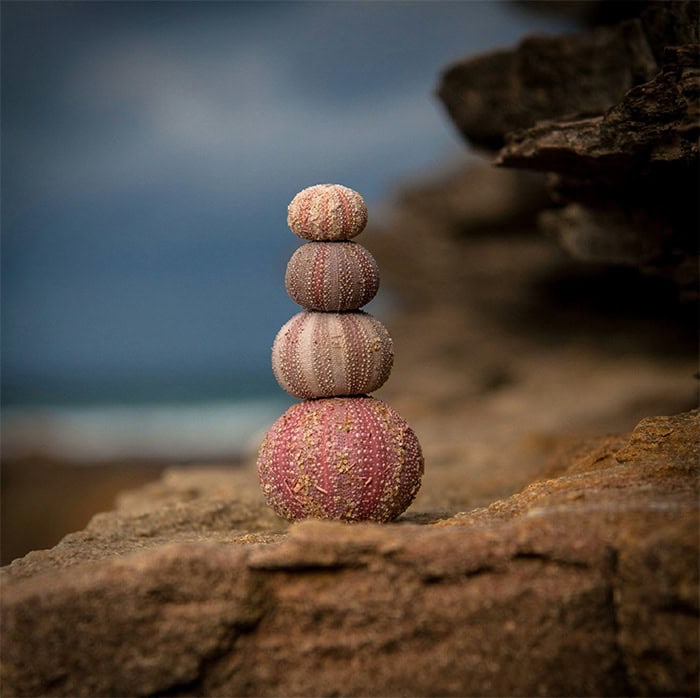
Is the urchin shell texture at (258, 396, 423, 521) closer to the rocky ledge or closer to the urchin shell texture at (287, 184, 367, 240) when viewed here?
the rocky ledge

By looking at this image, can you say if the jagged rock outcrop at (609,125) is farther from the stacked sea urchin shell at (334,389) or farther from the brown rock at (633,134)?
the stacked sea urchin shell at (334,389)

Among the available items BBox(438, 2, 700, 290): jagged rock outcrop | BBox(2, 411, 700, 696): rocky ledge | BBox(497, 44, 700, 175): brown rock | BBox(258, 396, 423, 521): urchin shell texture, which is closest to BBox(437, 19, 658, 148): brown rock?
BBox(438, 2, 700, 290): jagged rock outcrop

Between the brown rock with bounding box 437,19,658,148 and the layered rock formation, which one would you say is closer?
the layered rock formation

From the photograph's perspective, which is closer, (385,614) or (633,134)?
(385,614)

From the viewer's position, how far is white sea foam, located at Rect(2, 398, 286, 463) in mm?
24422

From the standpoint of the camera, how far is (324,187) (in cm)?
462

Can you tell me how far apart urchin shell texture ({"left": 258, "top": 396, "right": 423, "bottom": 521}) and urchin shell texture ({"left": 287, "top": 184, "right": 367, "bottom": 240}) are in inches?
37.0

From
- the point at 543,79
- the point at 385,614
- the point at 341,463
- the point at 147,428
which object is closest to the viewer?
the point at 385,614

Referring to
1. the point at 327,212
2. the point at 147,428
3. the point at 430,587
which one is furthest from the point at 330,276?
the point at 147,428

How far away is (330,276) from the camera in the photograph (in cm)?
449

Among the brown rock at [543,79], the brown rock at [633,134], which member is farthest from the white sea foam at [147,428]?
the brown rock at [633,134]

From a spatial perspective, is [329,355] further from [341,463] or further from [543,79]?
[543,79]

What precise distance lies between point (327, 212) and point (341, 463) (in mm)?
1373

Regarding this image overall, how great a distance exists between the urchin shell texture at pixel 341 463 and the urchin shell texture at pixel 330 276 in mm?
550
